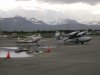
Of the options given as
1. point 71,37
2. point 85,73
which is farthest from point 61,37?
point 85,73

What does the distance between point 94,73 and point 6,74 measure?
441 centimetres

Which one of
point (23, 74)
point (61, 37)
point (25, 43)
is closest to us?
point (23, 74)

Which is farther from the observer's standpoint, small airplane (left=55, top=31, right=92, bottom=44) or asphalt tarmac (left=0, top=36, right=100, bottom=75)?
small airplane (left=55, top=31, right=92, bottom=44)

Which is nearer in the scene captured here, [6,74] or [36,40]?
[6,74]

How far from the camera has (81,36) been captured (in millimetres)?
51875

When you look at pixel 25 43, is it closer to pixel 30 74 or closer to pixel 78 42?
pixel 78 42

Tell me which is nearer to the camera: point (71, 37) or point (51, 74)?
point (51, 74)

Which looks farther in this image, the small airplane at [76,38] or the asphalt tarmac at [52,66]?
the small airplane at [76,38]

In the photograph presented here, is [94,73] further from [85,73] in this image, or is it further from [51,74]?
[51,74]

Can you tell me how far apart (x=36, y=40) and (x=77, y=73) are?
36.2m

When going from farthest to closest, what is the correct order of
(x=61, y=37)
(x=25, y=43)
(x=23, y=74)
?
(x=61, y=37) → (x=25, y=43) → (x=23, y=74)

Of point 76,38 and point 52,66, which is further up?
point 76,38

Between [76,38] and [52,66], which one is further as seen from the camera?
[76,38]

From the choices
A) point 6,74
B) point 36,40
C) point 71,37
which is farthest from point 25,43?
point 6,74
